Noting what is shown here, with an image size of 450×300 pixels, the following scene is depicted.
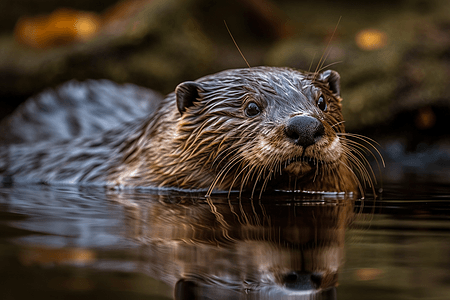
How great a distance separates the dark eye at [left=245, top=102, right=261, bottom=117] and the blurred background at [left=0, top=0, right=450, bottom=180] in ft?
10.6

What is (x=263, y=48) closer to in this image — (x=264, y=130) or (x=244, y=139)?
(x=244, y=139)

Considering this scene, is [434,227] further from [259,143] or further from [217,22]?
[217,22]

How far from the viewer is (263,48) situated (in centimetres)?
856

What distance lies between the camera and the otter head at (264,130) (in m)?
2.78

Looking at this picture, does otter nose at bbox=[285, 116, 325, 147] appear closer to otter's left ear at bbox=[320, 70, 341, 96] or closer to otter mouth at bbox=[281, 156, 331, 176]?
otter mouth at bbox=[281, 156, 331, 176]

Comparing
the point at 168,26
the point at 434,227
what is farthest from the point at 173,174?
the point at 168,26

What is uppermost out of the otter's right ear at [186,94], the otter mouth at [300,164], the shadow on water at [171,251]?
the otter's right ear at [186,94]

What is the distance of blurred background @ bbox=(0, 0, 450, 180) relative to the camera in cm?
675

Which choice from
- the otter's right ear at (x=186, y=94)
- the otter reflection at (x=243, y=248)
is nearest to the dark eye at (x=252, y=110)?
the otter's right ear at (x=186, y=94)

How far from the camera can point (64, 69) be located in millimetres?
7355

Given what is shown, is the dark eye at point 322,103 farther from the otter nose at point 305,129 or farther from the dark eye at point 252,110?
the otter nose at point 305,129

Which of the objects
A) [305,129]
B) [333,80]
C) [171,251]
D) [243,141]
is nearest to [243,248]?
[171,251]

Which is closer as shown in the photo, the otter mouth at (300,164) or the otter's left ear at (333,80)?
the otter mouth at (300,164)

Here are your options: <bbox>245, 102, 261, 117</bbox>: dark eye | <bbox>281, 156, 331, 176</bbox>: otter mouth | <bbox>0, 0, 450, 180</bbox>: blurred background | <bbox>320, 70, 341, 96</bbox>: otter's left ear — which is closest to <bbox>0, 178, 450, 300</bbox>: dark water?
<bbox>281, 156, 331, 176</bbox>: otter mouth
